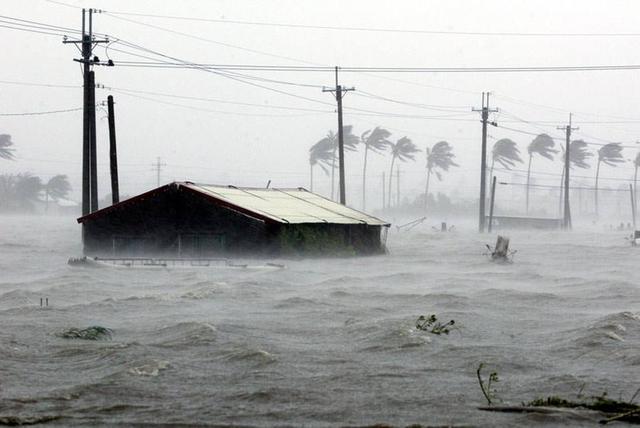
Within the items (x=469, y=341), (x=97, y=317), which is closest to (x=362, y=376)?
(x=469, y=341)

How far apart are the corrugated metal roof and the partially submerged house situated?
10cm

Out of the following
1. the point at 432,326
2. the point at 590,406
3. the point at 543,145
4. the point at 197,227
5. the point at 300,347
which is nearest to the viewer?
the point at 590,406

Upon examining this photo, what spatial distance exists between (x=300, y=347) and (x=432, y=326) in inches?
139

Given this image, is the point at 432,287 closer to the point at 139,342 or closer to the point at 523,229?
the point at 139,342

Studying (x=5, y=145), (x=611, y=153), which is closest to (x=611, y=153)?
(x=611, y=153)

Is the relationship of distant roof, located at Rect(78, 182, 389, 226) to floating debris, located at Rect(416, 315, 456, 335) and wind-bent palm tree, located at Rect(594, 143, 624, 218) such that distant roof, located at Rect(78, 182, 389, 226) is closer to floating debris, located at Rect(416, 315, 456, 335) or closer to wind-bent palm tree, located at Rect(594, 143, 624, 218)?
floating debris, located at Rect(416, 315, 456, 335)

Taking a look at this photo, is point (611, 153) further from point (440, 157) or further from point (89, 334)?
point (89, 334)

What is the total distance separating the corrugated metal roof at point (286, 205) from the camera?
132ft

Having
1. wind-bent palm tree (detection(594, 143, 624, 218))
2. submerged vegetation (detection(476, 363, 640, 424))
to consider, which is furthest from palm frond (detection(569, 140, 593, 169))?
submerged vegetation (detection(476, 363, 640, 424))

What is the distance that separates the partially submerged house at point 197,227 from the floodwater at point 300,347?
13.4 feet

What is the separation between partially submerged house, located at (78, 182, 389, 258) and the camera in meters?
39.1

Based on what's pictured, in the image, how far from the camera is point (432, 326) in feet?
69.5

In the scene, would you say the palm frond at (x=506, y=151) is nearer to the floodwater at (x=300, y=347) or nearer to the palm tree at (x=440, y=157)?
the palm tree at (x=440, y=157)

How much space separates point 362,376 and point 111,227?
2638cm
